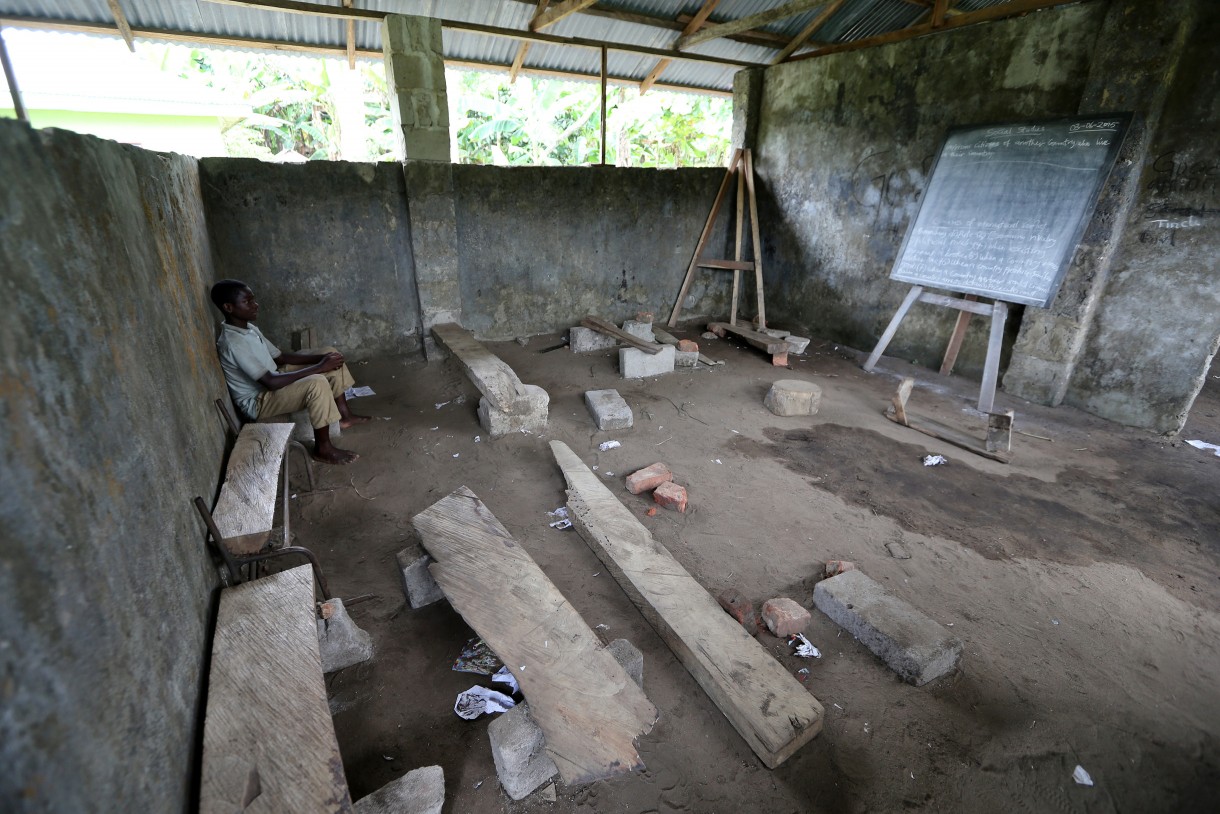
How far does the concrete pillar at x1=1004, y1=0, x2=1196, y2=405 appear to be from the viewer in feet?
13.9

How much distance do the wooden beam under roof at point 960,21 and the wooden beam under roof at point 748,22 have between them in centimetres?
72

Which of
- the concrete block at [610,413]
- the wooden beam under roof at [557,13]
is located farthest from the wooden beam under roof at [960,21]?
the concrete block at [610,413]

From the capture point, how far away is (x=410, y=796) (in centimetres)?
167

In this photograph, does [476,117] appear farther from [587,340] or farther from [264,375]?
[264,375]

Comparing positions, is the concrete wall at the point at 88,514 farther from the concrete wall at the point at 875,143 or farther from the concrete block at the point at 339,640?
the concrete wall at the point at 875,143

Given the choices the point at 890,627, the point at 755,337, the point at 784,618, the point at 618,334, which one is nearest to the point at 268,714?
the point at 784,618

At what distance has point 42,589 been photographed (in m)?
0.94

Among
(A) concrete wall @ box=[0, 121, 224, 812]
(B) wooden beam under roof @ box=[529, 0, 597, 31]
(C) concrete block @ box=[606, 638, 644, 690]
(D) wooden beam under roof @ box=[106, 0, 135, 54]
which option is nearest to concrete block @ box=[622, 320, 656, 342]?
(B) wooden beam under roof @ box=[529, 0, 597, 31]

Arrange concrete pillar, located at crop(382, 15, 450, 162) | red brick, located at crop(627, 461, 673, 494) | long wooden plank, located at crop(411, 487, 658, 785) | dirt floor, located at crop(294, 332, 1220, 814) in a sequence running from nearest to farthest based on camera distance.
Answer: long wooden plank, located at crop(411, 487, 658, 785)
dirt floor, located at crop(294, 332, 1220, 814)
red brick, located at crop(627, 461, 673, 494)
concrete pillar, located at crop(382, 15, 450, 162)

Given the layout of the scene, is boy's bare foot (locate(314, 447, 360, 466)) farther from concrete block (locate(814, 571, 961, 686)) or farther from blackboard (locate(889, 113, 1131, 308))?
blackboard (locate(889, 113, 1131, 308))

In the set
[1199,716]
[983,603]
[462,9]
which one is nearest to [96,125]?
[462,9]

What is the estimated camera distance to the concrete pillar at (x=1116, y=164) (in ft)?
13.9

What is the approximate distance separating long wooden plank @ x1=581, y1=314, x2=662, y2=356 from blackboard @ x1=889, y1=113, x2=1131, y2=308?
2744 millimetres

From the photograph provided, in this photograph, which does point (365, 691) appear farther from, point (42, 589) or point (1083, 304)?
point (1083, 304)
